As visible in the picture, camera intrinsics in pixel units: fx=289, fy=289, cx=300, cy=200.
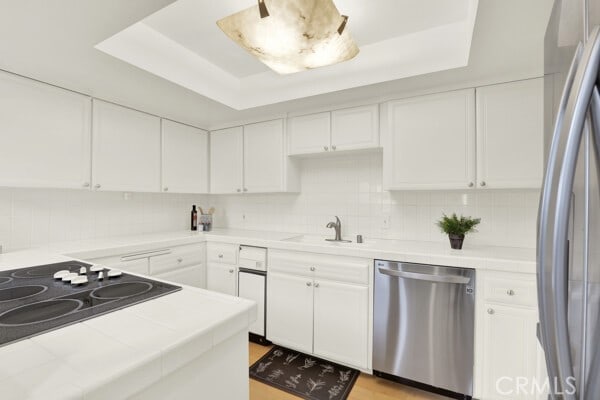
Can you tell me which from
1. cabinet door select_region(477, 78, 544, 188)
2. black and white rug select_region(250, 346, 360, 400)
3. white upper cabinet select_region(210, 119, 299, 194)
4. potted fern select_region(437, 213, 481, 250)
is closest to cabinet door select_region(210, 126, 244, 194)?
white upper cabinet select_region(210, 119, 299, 194)

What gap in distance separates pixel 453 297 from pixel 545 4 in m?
1.54

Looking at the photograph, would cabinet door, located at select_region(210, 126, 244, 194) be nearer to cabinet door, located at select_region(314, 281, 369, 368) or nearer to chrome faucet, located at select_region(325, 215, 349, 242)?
chrome faucet, located at select_region(325, 215, 349, 242)

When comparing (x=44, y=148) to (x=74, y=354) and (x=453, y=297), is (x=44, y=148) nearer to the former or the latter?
(x=74, y=354)

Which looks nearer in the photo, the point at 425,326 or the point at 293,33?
the point at 293,33

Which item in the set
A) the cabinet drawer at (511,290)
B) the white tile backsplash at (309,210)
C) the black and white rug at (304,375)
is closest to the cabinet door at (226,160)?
the white tile backsplash at (309,210)

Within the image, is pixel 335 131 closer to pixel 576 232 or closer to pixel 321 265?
pixel 321 265

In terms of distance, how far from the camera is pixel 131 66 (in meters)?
1.83

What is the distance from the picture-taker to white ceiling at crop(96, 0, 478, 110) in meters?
1.71

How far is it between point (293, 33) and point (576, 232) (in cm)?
137

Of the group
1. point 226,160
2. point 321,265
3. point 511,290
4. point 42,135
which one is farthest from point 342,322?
point 42,135

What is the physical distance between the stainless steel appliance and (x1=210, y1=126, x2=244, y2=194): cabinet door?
2.66 feet

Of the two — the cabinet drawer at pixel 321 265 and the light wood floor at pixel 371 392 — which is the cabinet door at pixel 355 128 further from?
the light wood floor at pixel 371 392

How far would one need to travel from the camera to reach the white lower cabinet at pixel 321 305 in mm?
2055

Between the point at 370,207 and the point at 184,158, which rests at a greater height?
the point at 184,158
